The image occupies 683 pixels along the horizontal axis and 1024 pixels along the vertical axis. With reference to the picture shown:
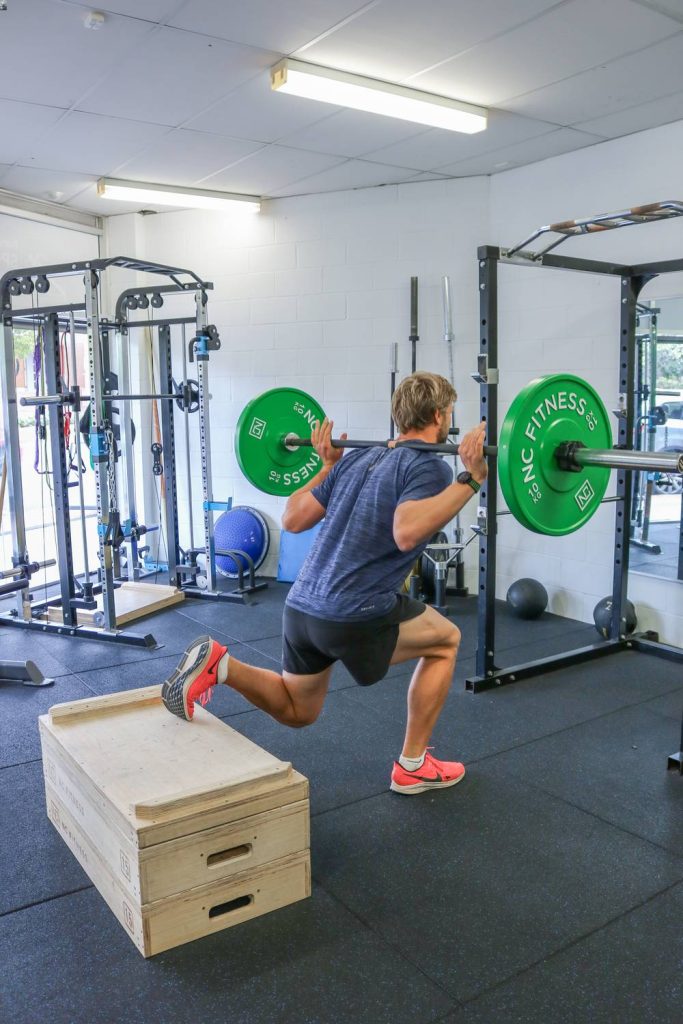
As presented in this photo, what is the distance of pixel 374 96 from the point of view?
3643 mm

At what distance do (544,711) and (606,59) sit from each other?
8.62 ft

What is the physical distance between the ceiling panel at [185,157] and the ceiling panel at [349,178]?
58 cm

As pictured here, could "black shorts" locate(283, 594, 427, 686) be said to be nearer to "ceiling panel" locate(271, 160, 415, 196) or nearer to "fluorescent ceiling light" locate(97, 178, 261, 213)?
"ceiling panel" locate(271, 160, 415, 196)

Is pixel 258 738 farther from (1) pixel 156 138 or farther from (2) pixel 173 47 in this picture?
(1) pixel 156 138

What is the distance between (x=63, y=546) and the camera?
174 inches

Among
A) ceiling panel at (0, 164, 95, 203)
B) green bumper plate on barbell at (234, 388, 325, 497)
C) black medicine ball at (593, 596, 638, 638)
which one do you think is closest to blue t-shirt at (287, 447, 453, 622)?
green bumper plate on barbell at (234, 388, 325, 497)

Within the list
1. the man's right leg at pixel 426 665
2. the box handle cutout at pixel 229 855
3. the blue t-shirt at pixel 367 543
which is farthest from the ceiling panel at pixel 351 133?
the box handle cutout at pixel 229 855

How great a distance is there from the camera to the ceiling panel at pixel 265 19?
9.18 feet

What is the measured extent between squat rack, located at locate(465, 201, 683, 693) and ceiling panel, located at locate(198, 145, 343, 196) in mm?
1628

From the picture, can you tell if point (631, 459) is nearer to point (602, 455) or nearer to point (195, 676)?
point (602, 455)

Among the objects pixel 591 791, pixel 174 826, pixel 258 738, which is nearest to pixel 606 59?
pixel 591 791

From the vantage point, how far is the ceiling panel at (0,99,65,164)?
3830 millimetres

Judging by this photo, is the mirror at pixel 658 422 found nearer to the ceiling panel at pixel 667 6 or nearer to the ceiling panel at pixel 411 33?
the ceiling panel at pixel 667 6

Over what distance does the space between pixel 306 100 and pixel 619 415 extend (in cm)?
206
